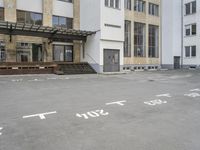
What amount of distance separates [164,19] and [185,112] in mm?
32470

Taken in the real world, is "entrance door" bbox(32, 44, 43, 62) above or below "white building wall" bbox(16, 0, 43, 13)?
below

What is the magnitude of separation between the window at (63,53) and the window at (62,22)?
2.57 metres

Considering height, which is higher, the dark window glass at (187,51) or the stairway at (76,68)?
the dark window glass at (187,51)

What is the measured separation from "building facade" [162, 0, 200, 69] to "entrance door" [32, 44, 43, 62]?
67.7 ft

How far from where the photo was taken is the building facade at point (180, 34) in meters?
36.4

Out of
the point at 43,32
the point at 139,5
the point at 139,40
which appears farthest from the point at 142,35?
the point at 43,32

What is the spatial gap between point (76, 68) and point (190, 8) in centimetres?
2332

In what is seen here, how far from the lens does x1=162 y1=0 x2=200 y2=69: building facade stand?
36.4m

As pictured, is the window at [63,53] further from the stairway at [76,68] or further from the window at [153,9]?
the window at [153,9]

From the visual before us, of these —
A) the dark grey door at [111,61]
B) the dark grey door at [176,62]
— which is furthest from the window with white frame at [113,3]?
the dark grey door at [176,62]

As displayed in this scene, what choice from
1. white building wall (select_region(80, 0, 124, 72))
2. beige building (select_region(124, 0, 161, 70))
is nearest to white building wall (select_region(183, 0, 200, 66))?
beige building (select_region(124, 0, 161, 70))

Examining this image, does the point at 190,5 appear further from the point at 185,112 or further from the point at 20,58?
the point at 185,112

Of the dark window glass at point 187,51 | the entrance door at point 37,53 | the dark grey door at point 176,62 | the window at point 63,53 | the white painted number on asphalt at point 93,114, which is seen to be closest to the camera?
the white painted number on asphalt at point 93,114

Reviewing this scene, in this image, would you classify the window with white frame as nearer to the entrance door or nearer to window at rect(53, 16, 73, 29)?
window at rect(53, 16, 73, 29)
